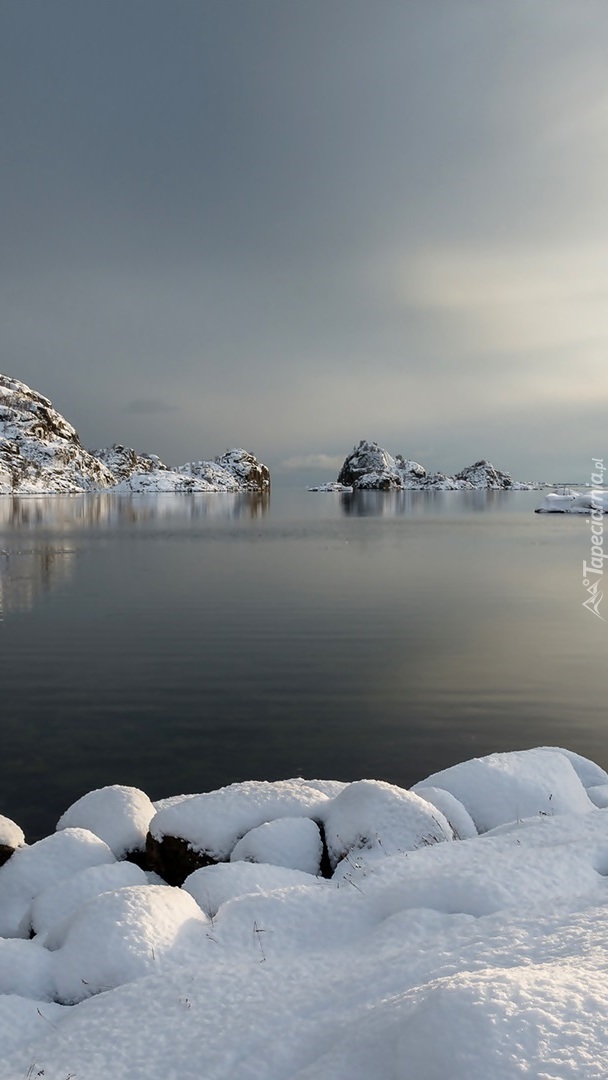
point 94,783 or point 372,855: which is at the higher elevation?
point 372,855

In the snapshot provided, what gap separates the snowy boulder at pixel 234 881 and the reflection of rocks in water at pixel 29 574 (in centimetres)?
2263

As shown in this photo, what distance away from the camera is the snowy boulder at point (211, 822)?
840cm

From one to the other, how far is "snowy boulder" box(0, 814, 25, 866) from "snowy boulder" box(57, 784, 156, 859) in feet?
2.37

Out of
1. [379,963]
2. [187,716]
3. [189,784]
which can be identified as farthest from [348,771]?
[379,963]

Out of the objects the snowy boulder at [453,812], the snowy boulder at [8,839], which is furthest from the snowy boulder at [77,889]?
the snowy boulder at [453,812]

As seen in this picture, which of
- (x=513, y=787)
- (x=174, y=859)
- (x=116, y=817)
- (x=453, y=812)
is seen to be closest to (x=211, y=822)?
Result: (x=174, y=859)

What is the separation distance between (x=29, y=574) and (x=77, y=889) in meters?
32.5

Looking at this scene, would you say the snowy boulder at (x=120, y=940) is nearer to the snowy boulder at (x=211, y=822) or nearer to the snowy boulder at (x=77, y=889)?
the snowy boulder at (x=77, y=889)

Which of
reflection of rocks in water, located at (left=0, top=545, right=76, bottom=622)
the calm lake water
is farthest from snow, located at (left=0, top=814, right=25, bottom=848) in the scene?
reflection of rocks in water, located at (left=0, top=545, right=76, bottom=622)

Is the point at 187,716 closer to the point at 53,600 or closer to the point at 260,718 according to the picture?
the point at 260,718

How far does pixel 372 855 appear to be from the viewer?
787 cm

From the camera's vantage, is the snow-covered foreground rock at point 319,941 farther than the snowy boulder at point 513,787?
No

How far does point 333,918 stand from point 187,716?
10.1 m

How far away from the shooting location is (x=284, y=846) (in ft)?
27.1
